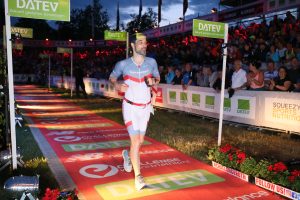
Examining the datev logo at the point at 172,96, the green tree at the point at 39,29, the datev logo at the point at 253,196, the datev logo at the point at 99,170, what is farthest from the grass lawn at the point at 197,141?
the green tree at the point at 39,29

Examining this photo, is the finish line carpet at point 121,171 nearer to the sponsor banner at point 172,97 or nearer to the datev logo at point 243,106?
the datev logo at point 243,106

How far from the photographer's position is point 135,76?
17.0ft

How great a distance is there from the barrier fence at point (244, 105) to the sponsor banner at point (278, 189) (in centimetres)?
284

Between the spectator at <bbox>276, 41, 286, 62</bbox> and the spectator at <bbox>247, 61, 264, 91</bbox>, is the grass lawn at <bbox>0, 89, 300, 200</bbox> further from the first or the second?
the spectator at <bbox>276, 41, 286, 62</bbox>

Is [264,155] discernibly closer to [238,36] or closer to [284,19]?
[284,19]

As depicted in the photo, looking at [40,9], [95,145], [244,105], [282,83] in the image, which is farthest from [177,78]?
[40,9]

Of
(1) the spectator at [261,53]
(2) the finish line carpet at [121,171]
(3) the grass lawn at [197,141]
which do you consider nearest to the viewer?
(2) the finish line carpet at [121,171]

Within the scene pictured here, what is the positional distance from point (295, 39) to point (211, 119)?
5309 millimetres

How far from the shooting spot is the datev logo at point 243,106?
1039 centimetres

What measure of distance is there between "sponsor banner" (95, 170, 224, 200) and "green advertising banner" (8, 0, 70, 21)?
2865mm

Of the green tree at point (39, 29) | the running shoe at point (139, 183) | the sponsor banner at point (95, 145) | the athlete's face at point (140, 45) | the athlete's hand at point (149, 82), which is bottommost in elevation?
the sponsor banner at point (95, 145)

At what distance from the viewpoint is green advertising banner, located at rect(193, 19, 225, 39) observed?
6.83 metres

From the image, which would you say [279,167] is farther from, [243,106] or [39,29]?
[39,29]

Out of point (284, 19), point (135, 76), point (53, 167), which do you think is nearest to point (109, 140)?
point (53, 167)
